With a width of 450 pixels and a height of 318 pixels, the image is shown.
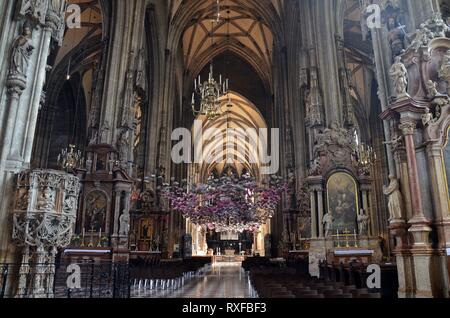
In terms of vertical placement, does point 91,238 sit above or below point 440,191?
below

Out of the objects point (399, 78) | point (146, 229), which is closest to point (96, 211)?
point (146, 229)

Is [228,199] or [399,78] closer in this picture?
[399,78]

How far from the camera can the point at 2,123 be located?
236 inches

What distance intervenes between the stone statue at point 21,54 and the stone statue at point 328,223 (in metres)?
9.90

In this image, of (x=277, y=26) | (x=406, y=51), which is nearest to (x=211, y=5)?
(x=277, y=26)

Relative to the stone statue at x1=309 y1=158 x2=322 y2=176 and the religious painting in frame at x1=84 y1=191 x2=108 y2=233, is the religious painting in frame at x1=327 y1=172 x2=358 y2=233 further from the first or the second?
the religious painting in frame at x1=84 y1=191 x2=108 y2=233

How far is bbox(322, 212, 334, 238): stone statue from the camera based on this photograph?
38.9 feet

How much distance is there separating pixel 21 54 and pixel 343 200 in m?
10.7

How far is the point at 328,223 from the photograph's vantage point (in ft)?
39.0

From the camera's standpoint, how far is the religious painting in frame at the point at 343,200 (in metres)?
12.0

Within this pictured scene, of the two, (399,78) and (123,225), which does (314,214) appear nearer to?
(123,225)

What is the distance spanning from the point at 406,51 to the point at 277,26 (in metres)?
18.1

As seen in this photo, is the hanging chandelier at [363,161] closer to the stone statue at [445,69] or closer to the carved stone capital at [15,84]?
the stone statue at [445,69]
